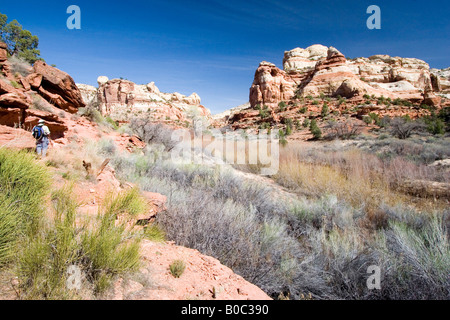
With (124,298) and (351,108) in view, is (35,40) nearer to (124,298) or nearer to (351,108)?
(124,298)

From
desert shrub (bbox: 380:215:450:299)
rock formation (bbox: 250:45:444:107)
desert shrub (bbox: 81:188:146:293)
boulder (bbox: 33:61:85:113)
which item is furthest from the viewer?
rock formation (bbox: 250:45:444:107)

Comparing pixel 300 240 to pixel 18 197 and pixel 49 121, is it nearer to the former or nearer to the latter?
pixel 18 197

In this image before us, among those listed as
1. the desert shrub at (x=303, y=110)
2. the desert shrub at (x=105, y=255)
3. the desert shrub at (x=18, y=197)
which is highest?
the desert shrub at (x=303, y=110)

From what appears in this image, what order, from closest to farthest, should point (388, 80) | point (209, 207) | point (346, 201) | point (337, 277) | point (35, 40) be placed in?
point (337, 277) < point (209, 207) < point (346, 201) < point (35, 40) < point (388, 80)

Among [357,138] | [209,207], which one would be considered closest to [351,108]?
[357,138]

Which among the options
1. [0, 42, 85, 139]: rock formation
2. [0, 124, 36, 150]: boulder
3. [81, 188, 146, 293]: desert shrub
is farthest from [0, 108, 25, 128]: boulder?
[81, 188, 146, 293]: desert shrub

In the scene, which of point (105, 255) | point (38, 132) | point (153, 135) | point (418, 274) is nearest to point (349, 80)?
point (153, 135)

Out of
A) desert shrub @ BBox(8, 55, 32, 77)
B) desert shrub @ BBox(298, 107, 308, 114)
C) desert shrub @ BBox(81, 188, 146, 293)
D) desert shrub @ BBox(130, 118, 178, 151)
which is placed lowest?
desert shrub @ BBox(81, 188, 146, 293)

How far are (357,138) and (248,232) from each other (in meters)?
17.7

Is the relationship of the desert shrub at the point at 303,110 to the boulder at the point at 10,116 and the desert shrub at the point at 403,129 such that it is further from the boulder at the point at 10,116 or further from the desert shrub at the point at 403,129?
the boulder at the point at 10,116

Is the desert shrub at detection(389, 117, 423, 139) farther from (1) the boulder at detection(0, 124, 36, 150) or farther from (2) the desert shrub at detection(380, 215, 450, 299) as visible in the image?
(1) the boulder at detection(0, 124, 36, 150)

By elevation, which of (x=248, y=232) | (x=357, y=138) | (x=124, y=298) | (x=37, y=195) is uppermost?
(x=357, y=138)

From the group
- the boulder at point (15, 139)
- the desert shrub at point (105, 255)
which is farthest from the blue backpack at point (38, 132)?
the desert shrub at point (105, 255)

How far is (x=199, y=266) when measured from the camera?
1783mm
